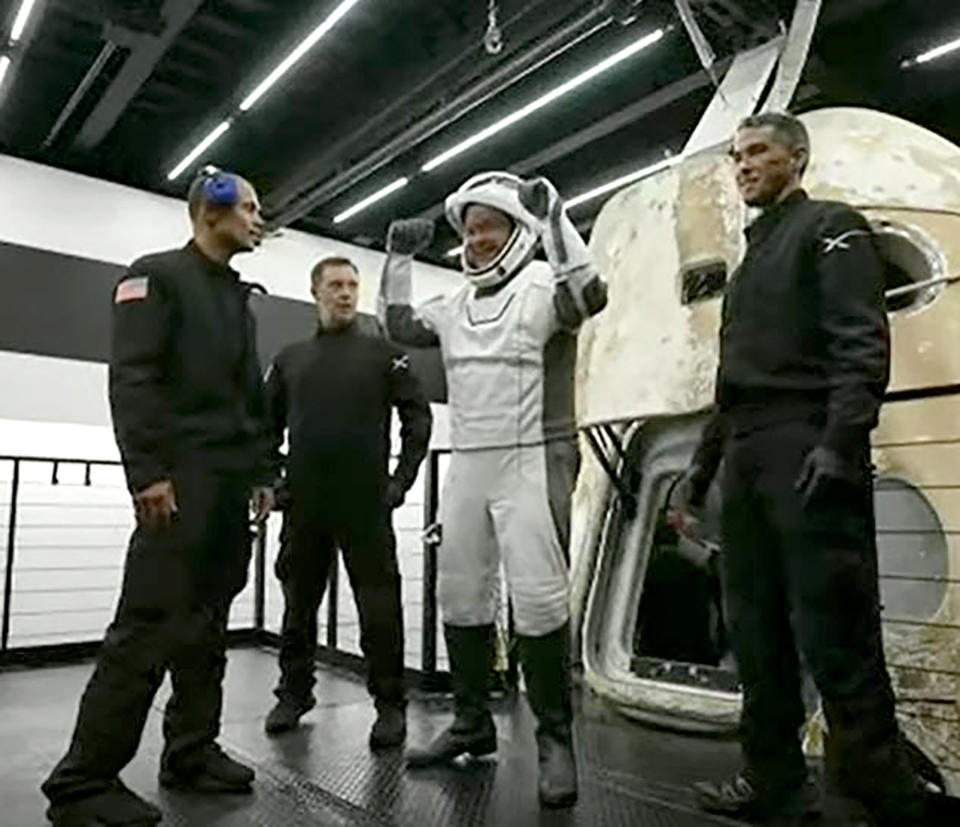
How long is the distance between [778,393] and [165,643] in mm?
1442

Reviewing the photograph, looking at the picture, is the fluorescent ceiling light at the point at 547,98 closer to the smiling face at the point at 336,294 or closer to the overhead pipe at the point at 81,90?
the overhead pipe at the point at 81,90

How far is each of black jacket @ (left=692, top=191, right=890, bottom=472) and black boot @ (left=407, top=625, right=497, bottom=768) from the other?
36.8 inches

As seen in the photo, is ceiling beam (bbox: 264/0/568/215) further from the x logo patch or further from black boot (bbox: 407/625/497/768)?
black boot (bbox: 407/625/497/768)

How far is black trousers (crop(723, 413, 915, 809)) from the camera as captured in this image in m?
1.79

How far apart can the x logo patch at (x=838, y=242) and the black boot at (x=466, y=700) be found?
128 centimetres

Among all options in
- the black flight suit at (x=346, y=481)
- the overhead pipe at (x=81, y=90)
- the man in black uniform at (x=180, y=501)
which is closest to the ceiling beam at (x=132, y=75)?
the overhead pipe at (x=81, y=90)

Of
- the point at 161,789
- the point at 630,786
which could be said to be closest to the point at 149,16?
the point at 161,789

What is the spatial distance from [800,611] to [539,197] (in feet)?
3.79

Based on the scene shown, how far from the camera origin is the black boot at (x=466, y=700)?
95.3 inches

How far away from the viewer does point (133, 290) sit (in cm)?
208

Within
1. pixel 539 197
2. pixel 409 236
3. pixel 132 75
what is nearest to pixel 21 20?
pixel 132 75

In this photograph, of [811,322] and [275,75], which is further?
[275,75]

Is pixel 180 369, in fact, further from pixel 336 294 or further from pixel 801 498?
pixel 801 498

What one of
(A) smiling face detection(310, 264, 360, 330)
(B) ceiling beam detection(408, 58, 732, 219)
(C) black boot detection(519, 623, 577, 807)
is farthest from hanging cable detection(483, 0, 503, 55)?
(C) black boot detection(519, 623, 577, 807)
